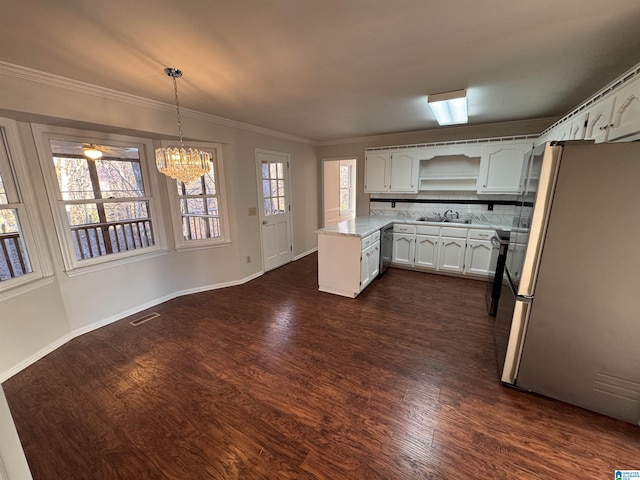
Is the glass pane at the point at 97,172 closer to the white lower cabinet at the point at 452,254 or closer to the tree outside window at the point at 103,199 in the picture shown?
the tree outside window at the point at 103,199

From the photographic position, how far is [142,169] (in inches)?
124

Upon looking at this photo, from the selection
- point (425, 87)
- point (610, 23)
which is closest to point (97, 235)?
point (425, 87)

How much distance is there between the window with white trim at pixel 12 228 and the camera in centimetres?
215

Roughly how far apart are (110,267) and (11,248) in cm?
77

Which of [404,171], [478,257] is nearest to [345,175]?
[404,171]

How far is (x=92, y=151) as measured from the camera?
275 cm

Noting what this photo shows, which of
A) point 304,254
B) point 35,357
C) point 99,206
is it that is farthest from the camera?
point 304,254

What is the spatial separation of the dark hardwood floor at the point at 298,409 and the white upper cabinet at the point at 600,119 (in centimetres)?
193

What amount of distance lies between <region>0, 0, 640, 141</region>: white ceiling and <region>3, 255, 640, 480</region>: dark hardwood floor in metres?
2.41

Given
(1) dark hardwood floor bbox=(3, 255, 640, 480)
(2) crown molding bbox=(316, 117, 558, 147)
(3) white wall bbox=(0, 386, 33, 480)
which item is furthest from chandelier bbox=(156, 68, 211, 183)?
(2) crown molding bbox=(316, 117, 558, 147)

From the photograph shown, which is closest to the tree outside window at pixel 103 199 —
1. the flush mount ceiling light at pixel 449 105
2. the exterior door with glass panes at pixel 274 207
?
the exterior door with glass panes at pixel 274 207

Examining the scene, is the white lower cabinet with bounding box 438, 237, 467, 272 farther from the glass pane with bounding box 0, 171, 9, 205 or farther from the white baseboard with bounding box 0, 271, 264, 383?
the glass pane with bounding box 0, 171, 9, 205

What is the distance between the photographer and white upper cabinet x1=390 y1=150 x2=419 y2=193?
4.34 metres

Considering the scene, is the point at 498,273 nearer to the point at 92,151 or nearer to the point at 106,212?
the point at 106,212
